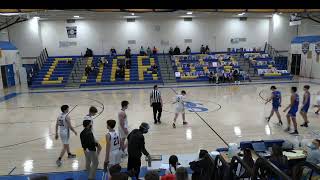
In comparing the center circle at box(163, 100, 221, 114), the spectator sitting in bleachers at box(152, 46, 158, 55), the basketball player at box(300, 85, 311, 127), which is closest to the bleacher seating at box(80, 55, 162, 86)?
the spectator sitting in bleachers at box(152, 46, 158, 55)

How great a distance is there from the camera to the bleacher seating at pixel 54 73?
26.3 m

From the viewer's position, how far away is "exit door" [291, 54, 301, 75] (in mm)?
30069

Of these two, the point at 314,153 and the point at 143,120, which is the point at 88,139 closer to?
the point at 314,153

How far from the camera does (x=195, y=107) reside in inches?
605

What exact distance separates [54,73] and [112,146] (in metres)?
23.9

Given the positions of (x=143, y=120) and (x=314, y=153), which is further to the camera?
(x=143, y=120)

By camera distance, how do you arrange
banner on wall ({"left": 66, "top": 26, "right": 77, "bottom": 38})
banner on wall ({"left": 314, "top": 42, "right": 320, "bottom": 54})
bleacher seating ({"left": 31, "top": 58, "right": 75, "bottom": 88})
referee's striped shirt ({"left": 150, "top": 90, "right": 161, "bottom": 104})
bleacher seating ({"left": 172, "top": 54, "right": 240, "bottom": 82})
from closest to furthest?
referee's striped shirt ({"left": 150, "top": 90, "right": 161, "bottom": 104}), bleacher seating ({"left": 31, "top": 58, "right": 75, "bottom": 88}), banner on wall ({"left": 314, "top": 42, "right": 320, "bottom": 54}), bleacher seating ({"left": 172, "top": 54, "right": 240, "bottom": 82}), banner on wall ({"left": 66, "top": 26, "right": 77, "bottom": 38})

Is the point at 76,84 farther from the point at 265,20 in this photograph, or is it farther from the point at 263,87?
the point at 265,20

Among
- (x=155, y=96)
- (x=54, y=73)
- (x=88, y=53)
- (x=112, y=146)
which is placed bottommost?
(x=112, y=146)

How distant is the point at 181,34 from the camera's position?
3212 centimetres

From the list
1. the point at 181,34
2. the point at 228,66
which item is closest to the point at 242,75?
the point at 228,66

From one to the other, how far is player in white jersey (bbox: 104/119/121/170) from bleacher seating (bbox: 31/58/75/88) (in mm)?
21336

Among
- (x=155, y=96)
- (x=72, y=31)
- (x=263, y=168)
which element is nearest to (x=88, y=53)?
(x=72, y=31)

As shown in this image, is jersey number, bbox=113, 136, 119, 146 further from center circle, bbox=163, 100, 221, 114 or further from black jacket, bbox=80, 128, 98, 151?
center circle, bbox=163, 100, 221, 114
